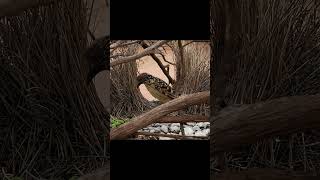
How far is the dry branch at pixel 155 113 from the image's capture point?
4.05 feet

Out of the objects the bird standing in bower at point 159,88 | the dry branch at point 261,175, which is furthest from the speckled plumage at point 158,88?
the dry branch at point 261,175

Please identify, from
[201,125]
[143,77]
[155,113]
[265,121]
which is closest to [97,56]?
[143,77]

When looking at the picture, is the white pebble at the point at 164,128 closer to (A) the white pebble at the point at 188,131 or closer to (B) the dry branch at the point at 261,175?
(A) the white pebble at the point at 188,131

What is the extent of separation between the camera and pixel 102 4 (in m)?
1.34

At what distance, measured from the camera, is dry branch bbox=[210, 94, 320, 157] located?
1.31 meters

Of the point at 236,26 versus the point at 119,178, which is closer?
the point at 119,178

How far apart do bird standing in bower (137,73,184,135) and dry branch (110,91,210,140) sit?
2 cm

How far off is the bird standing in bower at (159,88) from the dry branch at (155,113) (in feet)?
0.07

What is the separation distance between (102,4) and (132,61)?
19 centimetres

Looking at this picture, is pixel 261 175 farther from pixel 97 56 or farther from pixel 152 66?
pixel 97 56

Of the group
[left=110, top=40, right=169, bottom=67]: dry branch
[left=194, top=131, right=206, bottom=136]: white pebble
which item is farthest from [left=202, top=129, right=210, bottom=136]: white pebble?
[left=110, top=40, right=169, bottom=67]: dry branch

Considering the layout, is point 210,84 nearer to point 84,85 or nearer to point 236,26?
point 236,26

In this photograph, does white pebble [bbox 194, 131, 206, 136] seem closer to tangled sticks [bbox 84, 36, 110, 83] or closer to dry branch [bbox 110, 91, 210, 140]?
dry branch [bbox 110, 91, 210, 140]

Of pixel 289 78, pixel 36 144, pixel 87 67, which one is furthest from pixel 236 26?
pixel 36 144
